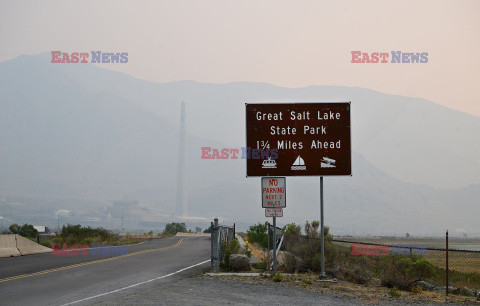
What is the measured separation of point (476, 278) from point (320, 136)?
13760mm

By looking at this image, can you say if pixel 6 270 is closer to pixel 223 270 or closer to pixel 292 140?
pixel 223 270

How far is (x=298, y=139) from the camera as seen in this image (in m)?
20.0

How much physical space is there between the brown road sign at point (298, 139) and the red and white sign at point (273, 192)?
0.98ft

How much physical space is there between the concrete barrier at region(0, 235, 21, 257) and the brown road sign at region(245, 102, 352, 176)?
45.6 feet

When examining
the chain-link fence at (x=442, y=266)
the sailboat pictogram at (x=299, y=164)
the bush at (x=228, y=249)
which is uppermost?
the sailboat pictogram at (x=299, y=164)

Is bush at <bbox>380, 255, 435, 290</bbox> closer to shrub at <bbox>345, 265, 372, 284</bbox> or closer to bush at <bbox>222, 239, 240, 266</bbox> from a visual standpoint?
shrub at <bbox>345, 265, 372, 284</bbox>

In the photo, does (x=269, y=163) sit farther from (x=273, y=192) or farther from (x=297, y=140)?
(x=297, y=140)

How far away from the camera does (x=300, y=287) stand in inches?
675

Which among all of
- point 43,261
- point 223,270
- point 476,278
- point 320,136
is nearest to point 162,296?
point 223,270

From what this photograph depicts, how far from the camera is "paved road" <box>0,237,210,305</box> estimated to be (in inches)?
564

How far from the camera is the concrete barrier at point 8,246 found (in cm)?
2674

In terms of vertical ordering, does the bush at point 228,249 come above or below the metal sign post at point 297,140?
below

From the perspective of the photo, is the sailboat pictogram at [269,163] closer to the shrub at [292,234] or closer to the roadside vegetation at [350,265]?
the roadside vegetation at [350,265]

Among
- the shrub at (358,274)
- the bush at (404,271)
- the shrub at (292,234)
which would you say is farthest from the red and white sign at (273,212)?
the shrub at (292,234)
